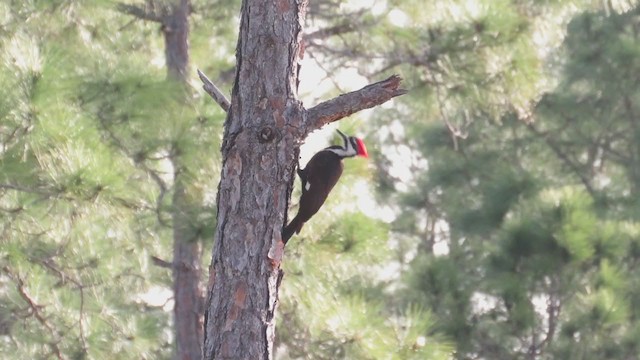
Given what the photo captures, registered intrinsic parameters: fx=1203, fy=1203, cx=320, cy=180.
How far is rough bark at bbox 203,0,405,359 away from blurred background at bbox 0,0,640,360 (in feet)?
2.39

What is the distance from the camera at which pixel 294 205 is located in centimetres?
382

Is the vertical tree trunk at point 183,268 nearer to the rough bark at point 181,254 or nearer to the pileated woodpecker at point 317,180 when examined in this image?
the rough bark at point 181,254

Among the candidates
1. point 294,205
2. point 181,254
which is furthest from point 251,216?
point 181,254

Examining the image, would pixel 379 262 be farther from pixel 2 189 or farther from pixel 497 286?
pixel 497 286

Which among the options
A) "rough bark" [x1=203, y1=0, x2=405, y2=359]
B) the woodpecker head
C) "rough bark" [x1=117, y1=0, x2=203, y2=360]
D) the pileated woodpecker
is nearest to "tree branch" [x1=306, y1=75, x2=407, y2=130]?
"rough bark" [x1=203, y1=0, x2=405, y2=359]

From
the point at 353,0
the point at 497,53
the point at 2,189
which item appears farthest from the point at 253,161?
the point at 353,0

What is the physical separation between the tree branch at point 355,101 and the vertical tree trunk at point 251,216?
0.04 m

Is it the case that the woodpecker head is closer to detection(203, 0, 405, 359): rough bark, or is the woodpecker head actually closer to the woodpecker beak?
the woodpecker beak

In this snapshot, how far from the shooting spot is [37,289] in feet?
13.4

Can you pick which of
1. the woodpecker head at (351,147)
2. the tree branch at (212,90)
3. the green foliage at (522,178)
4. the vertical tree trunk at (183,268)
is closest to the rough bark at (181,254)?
the vertical tree trunk at (183,268)

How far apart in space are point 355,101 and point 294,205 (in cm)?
135

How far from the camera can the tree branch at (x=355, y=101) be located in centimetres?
247

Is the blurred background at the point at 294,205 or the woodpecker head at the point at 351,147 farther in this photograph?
the woodpecker head at the point at 351,147

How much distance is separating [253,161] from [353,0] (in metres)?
2.49
